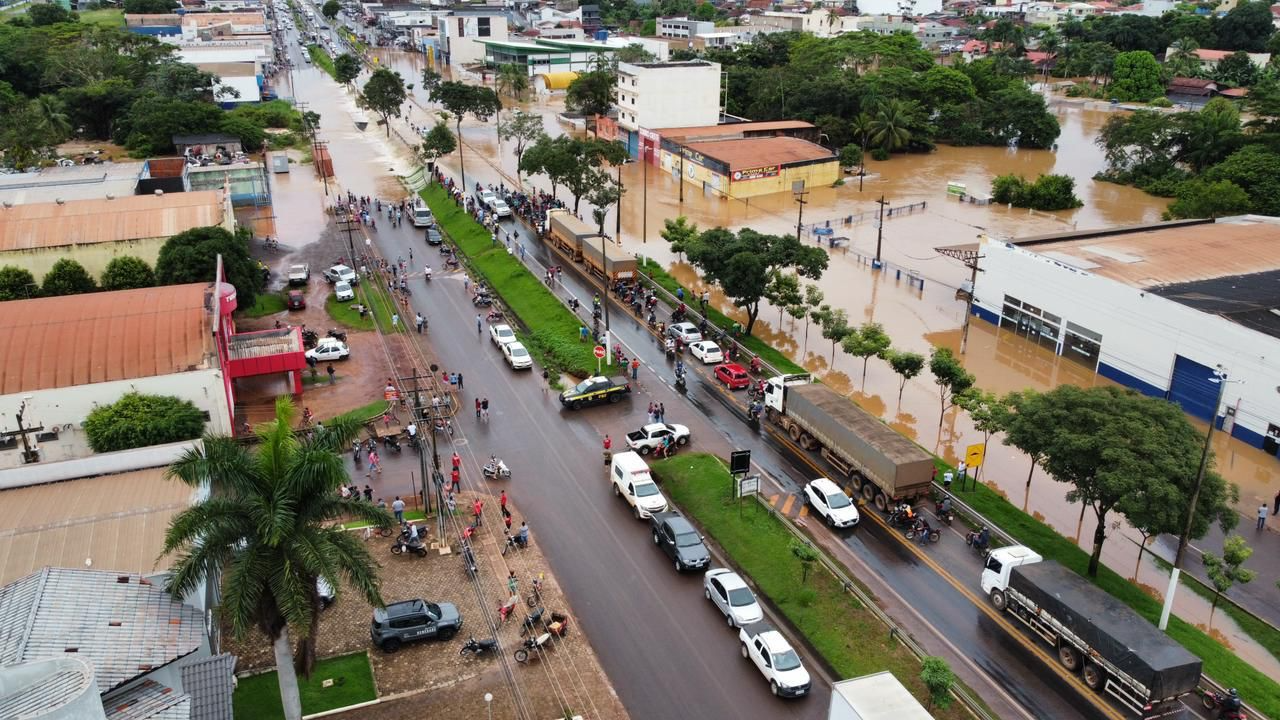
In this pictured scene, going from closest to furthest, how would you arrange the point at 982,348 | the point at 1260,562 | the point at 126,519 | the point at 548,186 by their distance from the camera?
the point at 126,519 → the point at 1260,562 → the point at 982,348 → the point at 548,186

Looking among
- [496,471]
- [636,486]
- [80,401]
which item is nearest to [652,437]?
[636,486]

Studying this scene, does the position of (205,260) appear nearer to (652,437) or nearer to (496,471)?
(496,471)

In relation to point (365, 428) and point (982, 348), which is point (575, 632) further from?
point (982, 348)

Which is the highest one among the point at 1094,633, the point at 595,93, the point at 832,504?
the point at 595,93

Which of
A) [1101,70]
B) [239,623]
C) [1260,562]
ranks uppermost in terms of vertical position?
[1101,70]

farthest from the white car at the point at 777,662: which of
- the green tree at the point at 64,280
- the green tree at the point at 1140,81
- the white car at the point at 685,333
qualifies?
the green tree at the point at 1140,81

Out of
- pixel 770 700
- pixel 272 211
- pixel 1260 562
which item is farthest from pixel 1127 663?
pixel 272 211

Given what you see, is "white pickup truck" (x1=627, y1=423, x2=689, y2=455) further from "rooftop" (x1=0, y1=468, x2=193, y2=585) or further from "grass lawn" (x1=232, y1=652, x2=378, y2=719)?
"rooftop" (x1=0, y1=468, x2=193, y2=585)

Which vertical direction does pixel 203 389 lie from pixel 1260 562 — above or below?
above
